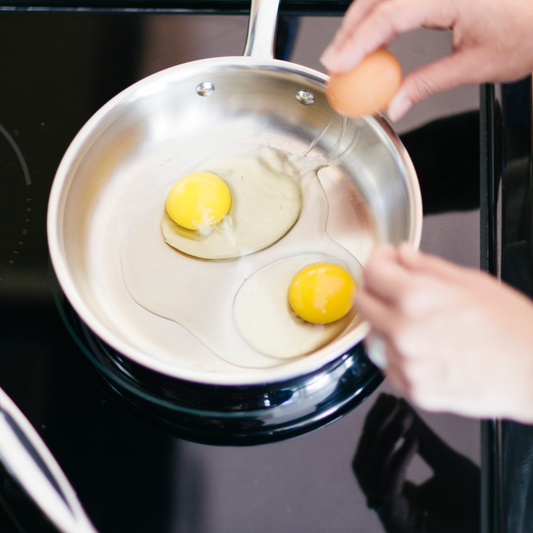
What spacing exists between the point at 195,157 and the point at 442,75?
552 millimetres

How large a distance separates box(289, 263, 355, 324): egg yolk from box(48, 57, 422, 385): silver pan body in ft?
0.45

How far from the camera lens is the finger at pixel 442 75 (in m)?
0.81

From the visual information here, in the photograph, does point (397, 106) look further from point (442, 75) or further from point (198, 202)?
point (198, 202)

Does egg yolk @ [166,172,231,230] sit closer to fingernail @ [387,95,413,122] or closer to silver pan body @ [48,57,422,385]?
silver pan body @ [48,57,422,385]

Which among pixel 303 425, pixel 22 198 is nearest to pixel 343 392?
pixel 303 425

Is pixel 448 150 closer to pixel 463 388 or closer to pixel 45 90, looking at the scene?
pixel 463 388

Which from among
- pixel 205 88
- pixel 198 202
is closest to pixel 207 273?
pixel 198 202

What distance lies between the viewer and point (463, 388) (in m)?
0.52

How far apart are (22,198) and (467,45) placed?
0.92 m

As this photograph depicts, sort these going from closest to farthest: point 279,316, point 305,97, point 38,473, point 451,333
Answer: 1. point 451,333
2. point 38,473
3. point 279,316
4. point 305,97

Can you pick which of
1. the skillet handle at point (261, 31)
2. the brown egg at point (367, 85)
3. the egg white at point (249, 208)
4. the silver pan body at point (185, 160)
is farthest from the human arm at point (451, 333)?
the skillet handle at point (261, 31)

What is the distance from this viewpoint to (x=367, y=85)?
78 centimetres

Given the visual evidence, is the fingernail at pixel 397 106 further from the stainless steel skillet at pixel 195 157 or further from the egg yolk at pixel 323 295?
the egg yolk at pixel 323 295

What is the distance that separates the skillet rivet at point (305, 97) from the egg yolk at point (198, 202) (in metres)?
0.26
